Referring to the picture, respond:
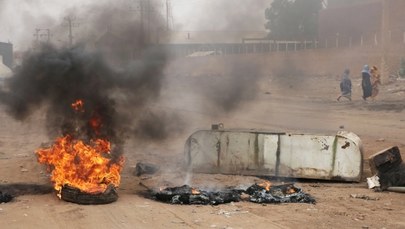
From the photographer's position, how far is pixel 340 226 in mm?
6074

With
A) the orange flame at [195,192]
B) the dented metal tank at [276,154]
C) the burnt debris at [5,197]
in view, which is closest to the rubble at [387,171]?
the dented metal tank at [276,154]

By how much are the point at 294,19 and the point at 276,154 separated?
4124 centimetres

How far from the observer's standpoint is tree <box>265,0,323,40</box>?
47844mm

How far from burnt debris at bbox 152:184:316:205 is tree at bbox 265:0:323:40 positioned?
136ft

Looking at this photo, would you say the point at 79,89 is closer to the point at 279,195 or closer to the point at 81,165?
the point at 81,165

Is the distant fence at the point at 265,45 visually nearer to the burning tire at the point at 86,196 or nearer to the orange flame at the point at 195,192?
the orange flame at the point at 195,192

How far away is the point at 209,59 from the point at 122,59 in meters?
32.8

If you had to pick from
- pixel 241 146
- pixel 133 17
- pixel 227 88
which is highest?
pixel 133 17

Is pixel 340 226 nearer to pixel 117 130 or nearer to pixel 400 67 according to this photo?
pixel 117 130

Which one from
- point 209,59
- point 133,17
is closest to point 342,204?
point 133,17

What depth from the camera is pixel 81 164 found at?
7.51 m

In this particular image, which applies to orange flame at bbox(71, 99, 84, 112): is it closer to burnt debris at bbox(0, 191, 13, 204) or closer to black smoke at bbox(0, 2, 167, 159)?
black smoke at bbox(0, 2, 167, 159)

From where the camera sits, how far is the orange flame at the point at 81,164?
7.32 m

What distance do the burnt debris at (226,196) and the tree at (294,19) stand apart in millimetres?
41353
